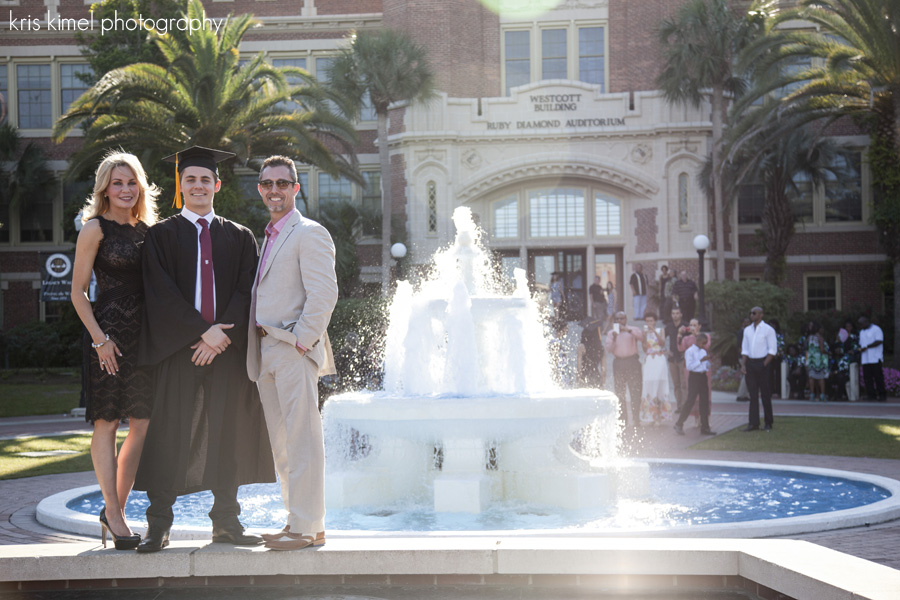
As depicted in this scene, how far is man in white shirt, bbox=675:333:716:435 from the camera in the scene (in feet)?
47.6

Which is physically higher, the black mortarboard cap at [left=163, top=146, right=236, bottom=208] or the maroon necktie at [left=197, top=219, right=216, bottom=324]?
the black mortarboard cap at [left=163, top=146, right=236, bottom=208]

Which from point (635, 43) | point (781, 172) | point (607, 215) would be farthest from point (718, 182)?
point (635, 43)

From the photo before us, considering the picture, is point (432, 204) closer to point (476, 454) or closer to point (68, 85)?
point (68, 85)

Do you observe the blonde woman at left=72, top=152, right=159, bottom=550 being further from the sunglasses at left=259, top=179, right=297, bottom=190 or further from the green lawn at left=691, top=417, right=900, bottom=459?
the green lawn at left=691, top=417, right=900, bottom=459

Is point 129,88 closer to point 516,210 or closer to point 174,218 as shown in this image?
Answer: point 516,210

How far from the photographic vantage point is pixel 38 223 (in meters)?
36.6

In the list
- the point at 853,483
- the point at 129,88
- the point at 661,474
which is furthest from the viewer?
the point at 129,88

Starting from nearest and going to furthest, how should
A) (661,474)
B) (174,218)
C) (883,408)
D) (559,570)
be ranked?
(559,570) < (174,218) < (661,474) < (883,408)

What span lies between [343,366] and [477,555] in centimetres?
1044

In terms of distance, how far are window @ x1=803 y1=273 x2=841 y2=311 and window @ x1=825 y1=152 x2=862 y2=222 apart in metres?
2.08

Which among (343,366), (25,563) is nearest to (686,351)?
(343,366)

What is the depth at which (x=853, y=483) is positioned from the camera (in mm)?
10086

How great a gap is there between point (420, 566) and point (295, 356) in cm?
122

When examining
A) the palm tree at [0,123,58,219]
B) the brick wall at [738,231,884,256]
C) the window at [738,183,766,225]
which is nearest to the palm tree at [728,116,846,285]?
the brick wall at [738,231,884,256]
